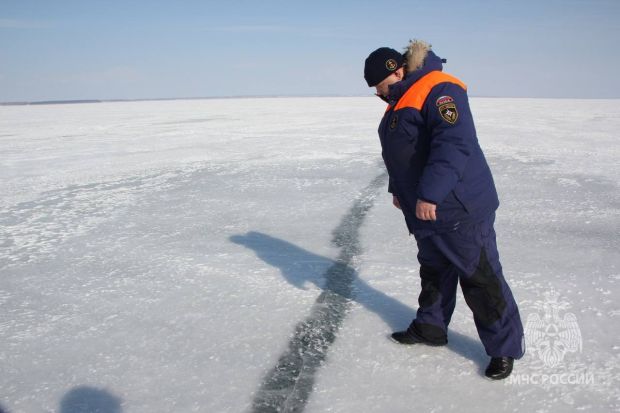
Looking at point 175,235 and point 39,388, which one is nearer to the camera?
point 39,388

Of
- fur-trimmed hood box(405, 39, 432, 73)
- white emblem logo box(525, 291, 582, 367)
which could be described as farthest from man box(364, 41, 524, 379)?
white emblem logo box(525, 291, 582, 367)

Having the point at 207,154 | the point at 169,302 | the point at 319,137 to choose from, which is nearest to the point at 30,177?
the point at 207,154

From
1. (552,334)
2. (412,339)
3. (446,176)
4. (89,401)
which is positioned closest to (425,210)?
(446,176)

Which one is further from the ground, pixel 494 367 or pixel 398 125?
pixel 398 125

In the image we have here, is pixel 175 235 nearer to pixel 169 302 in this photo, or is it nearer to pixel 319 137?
pixel 169 302

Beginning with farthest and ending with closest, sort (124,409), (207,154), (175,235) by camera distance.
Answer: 1. (207,154)
2. (175,235)
3. (124,409)

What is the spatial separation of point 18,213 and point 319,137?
615 cm

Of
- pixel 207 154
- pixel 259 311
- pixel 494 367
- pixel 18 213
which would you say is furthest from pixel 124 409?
pixel 207 154

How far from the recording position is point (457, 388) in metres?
1.61

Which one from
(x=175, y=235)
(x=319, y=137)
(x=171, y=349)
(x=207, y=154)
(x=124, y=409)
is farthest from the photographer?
(x=319, y=137)

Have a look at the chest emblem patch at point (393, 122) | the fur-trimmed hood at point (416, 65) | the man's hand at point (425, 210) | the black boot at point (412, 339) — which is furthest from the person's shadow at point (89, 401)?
the fur-trimmed hood at point (416, 65)

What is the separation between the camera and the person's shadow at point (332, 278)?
191 centimetres

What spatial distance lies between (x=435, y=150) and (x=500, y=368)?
31.6 inches

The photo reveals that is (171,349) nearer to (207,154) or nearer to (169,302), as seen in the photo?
(169,302)
